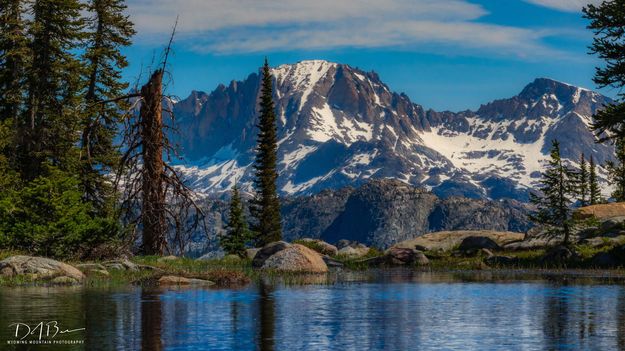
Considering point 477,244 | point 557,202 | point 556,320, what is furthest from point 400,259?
point 556,320

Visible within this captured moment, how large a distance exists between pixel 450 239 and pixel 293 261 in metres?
29.2

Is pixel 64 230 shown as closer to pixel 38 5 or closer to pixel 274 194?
pixel 38 5

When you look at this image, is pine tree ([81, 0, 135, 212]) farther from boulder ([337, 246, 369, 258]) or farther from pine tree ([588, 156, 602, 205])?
pine tree ([588, 156, 602, 205])

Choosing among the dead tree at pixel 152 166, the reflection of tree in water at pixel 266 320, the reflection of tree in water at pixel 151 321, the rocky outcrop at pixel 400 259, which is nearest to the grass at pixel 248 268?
the rocky outcrop at pixel 400 259

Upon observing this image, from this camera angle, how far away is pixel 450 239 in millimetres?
63250

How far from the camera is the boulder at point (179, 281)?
1046 inches

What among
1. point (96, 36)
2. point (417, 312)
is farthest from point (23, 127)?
point (417, 312)

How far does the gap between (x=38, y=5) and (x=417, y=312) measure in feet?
124

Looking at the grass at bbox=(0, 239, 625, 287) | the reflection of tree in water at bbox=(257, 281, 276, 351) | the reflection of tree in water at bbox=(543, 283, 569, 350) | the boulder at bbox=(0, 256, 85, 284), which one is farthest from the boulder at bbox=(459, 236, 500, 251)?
the boulder at bbox=(0, 256, 85, 284)

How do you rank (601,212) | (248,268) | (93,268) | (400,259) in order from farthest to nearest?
(601,212), (400,259), (248,268), (93,268)

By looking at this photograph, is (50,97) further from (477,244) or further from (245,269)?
(477,244)

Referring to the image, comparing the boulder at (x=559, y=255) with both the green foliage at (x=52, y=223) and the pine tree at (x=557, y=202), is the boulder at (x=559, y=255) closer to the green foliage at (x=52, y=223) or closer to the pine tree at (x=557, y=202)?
the pine tree at (x=557, y=202)

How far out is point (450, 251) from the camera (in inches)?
2317

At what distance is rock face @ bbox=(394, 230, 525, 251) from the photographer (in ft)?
199
